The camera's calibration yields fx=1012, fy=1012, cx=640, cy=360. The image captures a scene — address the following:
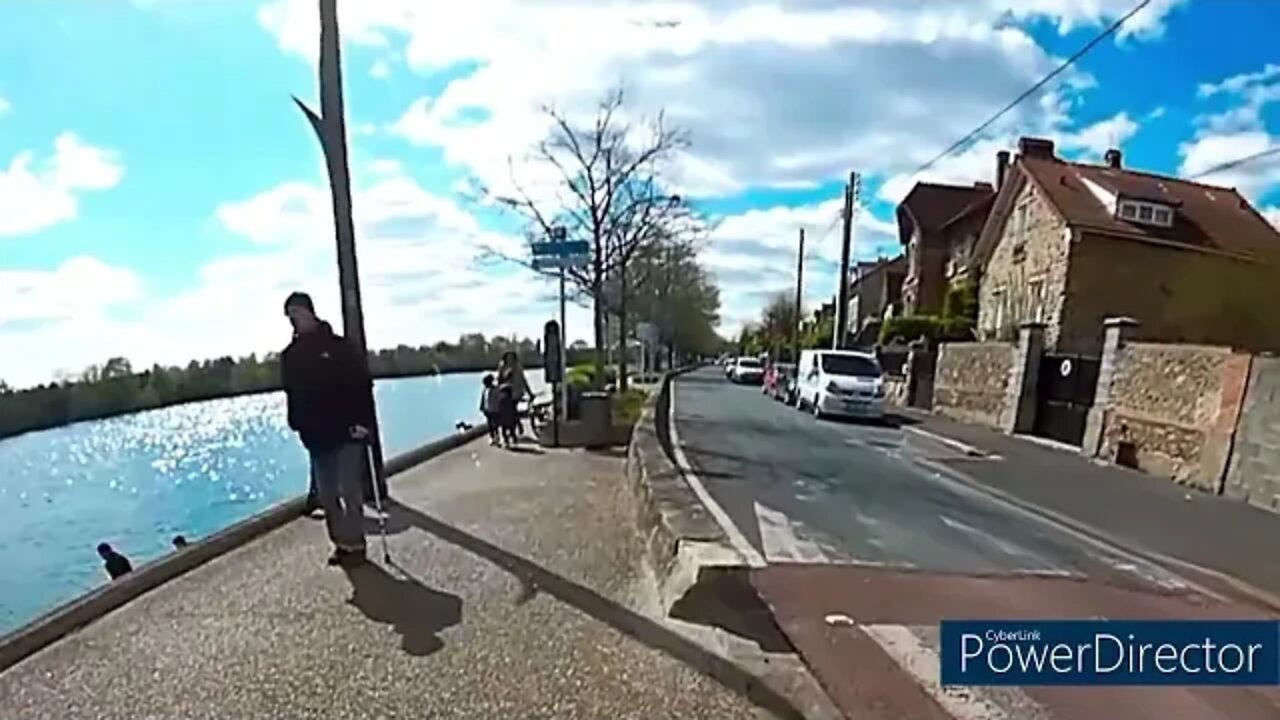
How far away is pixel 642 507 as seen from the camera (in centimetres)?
838

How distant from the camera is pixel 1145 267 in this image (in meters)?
31.0

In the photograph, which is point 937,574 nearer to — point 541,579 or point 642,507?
point 642,507

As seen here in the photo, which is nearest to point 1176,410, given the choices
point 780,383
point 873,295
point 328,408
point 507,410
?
point 507,410

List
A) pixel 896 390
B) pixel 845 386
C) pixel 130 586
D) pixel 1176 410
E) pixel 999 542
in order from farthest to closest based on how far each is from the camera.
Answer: pixel 896 390, pixel 845 386, pixel 1176 410, pixel 999 542, pixel 130 586

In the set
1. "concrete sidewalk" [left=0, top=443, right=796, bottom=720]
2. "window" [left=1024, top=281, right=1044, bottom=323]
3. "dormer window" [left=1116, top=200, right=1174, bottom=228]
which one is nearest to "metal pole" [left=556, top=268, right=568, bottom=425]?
"concrete sidewalk" [left=0, top=443, right=796, bottom=720]

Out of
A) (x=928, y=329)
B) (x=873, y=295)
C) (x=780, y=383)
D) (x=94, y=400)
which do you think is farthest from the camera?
(x=873, y=295)

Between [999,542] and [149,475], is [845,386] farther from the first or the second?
[149,475]

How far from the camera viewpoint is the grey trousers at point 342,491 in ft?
22.3

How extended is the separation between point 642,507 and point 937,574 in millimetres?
2388

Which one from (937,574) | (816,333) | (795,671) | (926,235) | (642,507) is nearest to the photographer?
(795,671)

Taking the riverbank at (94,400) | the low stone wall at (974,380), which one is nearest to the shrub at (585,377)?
the riverbank at (94,400)

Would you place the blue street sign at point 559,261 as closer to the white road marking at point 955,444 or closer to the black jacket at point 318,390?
the white road marking at point 955,444

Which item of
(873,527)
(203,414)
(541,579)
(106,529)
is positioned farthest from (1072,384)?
(203,414)

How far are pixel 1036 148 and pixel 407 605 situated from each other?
124 ft
